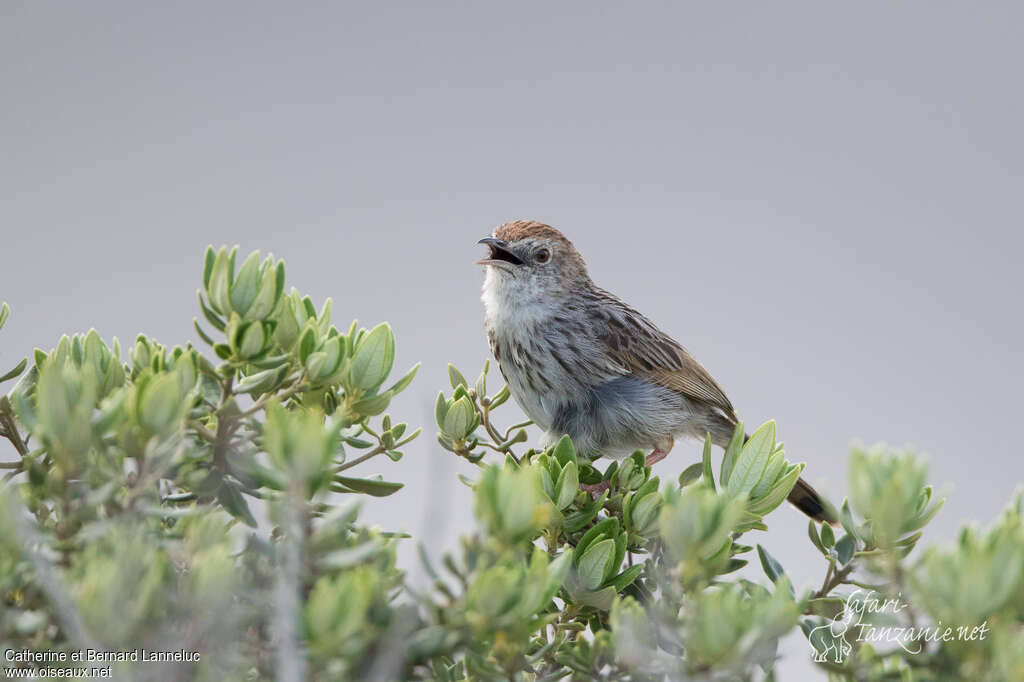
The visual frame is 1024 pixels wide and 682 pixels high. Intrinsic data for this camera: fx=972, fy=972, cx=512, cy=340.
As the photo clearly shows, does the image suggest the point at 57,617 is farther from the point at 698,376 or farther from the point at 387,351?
the point at 698,376

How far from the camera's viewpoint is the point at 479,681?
5.92ft

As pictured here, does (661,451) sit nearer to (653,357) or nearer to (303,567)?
(653,357)

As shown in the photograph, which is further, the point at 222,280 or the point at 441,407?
the point at 441,407

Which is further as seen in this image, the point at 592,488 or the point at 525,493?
the point at 592,488

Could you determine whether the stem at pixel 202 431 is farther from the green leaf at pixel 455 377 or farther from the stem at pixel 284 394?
the green leaf at pixel 455 377

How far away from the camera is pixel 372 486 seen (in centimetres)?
217

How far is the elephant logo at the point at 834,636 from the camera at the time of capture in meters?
2.11

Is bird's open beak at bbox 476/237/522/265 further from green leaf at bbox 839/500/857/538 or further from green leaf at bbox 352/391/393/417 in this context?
green leaf at bbox 839/500/857/538

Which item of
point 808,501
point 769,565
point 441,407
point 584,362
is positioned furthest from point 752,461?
point 808,501

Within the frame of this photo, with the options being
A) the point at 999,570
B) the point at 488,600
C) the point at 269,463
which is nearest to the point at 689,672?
the point at 488,600

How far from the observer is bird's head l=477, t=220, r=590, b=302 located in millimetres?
4668

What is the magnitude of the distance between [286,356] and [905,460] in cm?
120

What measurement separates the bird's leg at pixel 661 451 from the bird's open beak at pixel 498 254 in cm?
111

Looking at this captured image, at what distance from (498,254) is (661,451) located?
126 cm
